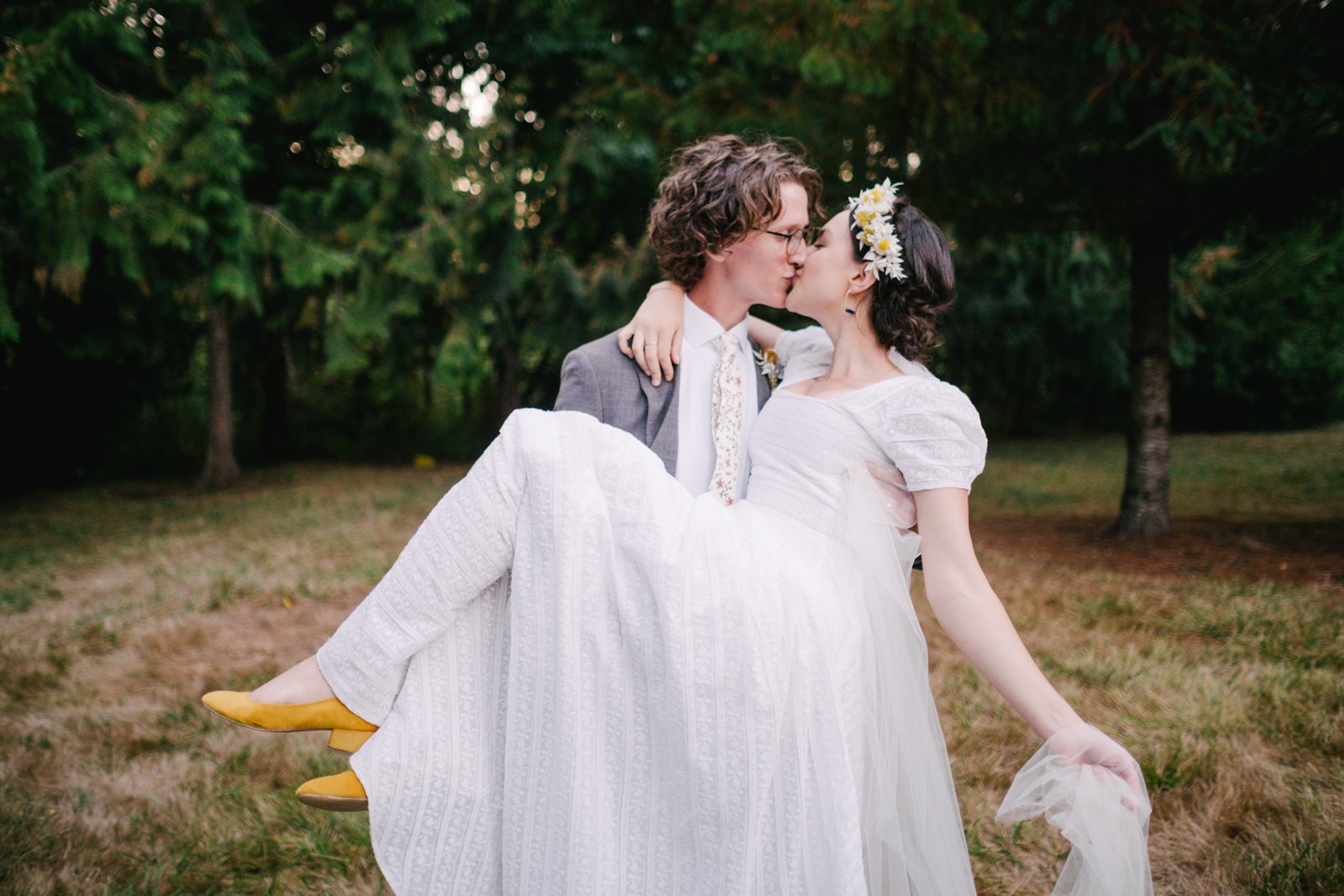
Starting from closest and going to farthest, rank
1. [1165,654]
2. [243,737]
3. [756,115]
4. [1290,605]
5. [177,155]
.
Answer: [243,737] → [1165,654] → [1290,605] → [756,115] → [177,155]

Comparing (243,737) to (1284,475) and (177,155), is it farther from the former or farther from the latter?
(1284,475)

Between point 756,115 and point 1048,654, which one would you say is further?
point 756,115

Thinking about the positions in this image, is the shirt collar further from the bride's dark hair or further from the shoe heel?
the shoe heel

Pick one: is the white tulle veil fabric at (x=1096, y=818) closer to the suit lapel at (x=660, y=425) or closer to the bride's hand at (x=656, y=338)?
the suit lapel at (x=660, y=425)

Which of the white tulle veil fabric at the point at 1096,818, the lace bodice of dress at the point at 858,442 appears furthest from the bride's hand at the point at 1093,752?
Answer: the lace bodice of dress at the point at 858,442

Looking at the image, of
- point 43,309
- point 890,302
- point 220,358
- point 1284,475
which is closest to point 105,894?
point 890,302

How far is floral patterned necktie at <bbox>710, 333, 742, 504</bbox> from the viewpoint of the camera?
2.22 meters

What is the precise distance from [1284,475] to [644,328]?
394 inches

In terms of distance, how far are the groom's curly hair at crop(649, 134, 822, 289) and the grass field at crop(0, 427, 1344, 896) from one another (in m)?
1.75

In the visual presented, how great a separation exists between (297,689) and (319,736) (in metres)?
1.66

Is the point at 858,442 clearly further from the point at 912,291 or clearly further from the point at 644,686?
the point at 644,686

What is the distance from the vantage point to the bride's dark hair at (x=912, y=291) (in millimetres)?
1981

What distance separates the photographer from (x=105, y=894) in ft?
7.29

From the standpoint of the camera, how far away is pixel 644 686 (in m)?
1.67
